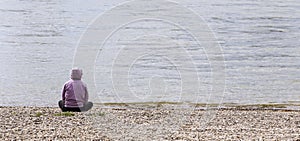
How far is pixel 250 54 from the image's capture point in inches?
1046

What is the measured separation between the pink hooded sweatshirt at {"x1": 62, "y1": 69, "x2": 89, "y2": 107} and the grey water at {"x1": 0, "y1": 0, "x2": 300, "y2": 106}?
3.78m

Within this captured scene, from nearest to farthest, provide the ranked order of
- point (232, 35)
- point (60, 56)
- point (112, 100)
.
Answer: point (112, 100), point (60, 56), point (232, 35)

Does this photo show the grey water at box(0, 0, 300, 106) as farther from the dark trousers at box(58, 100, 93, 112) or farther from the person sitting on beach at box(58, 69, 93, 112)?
the person sitting on beach at box(58, 69, 93, 112)

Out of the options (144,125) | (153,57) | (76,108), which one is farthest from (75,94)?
(153,57)

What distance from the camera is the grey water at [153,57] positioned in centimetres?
1741

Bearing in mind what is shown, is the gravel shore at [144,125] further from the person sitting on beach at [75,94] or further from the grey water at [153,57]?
the grey water at [153,57]

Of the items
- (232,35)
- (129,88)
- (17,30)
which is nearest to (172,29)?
(232,35)

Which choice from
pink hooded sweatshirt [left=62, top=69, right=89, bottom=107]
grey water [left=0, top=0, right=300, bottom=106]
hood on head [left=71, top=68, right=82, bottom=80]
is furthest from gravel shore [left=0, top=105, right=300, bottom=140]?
grey water [left=0, top=0, right=300, bottom=106]

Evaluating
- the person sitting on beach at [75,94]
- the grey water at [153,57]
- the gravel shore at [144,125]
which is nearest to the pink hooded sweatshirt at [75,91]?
the person sitting on beach at [75,94]

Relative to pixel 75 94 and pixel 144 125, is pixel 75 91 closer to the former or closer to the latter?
pixel 75 94

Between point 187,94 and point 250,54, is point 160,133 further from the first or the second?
point 250,54

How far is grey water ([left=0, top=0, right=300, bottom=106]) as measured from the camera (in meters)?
17.4

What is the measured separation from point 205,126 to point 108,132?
182cm

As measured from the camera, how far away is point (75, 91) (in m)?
11.5
